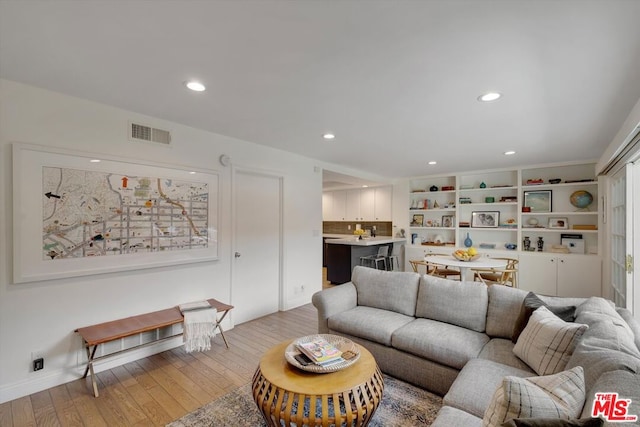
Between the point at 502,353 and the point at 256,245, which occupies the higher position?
the point at 256,245

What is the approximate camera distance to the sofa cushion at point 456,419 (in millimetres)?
1305

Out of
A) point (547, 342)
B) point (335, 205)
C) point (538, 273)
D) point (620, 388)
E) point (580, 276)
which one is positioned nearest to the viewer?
point (620, 388)

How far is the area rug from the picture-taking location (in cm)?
195

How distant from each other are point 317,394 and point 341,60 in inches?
78.0

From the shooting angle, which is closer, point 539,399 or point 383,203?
point 539,399

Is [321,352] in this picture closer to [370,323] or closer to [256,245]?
[370,323]

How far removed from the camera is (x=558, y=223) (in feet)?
17.9

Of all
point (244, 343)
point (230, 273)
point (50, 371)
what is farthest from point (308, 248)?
point (50, 371)

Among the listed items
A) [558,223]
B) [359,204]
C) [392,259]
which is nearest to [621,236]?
[558,223]

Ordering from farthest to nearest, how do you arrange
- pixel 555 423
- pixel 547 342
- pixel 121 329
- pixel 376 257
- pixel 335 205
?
pixel 335 205
pixel 376 257
pixel 121 329
pixel 547 342
pixel 555 423

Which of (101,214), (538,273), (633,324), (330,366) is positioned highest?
(101,214)

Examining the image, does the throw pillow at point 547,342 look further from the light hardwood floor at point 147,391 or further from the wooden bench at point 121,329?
the wooden bench at point 121,329

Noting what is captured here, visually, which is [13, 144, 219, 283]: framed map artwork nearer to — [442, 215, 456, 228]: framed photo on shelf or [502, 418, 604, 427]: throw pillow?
[502, 418, 604, 427]: throw pillow

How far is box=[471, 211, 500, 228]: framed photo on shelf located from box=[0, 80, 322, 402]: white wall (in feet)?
Result: 16.7
